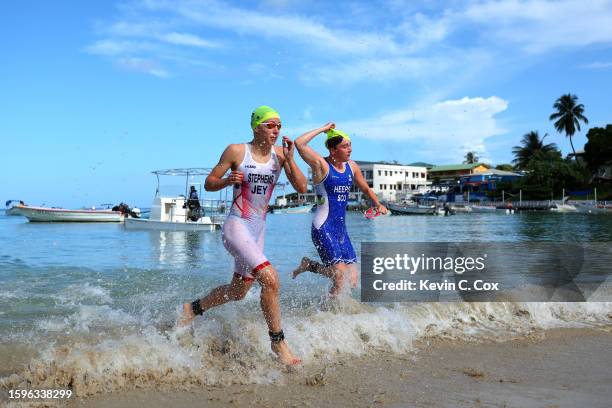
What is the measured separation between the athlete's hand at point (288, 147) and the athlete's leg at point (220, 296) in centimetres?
123

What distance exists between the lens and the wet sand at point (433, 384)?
371 centimetres

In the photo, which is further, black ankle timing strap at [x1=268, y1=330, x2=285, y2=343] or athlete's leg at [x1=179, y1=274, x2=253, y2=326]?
athlete's leg at [x1=179, y1=274, x2=253, y2=326]

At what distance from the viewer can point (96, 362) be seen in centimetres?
430

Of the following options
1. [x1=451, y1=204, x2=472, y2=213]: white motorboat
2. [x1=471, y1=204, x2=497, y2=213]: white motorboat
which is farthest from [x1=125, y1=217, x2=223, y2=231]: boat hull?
[x1=451, y1=204, x2=472, y2=213]: white motorboat

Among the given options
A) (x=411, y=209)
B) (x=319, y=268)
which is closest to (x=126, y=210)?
(x=411, y=209)

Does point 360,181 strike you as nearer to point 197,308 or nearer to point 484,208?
point 197,308

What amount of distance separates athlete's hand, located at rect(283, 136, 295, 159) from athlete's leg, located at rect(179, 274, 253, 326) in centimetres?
123

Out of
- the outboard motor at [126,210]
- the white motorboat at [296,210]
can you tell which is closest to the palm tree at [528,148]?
the white motorboat at [296,210]

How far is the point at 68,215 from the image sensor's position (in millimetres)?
52000

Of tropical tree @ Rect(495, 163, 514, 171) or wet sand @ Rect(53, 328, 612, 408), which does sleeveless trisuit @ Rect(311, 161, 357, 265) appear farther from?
tropical tree @ Rect(495, 163, 514, 171)

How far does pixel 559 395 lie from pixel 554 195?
8299 cm

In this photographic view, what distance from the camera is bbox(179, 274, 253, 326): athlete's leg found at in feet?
16.0

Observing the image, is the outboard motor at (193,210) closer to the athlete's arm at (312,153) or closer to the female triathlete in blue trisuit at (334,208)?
the female triathlete in blue trisuit at (334,208)

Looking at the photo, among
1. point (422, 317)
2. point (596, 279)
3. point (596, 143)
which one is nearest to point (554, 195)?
point (596, 143)
